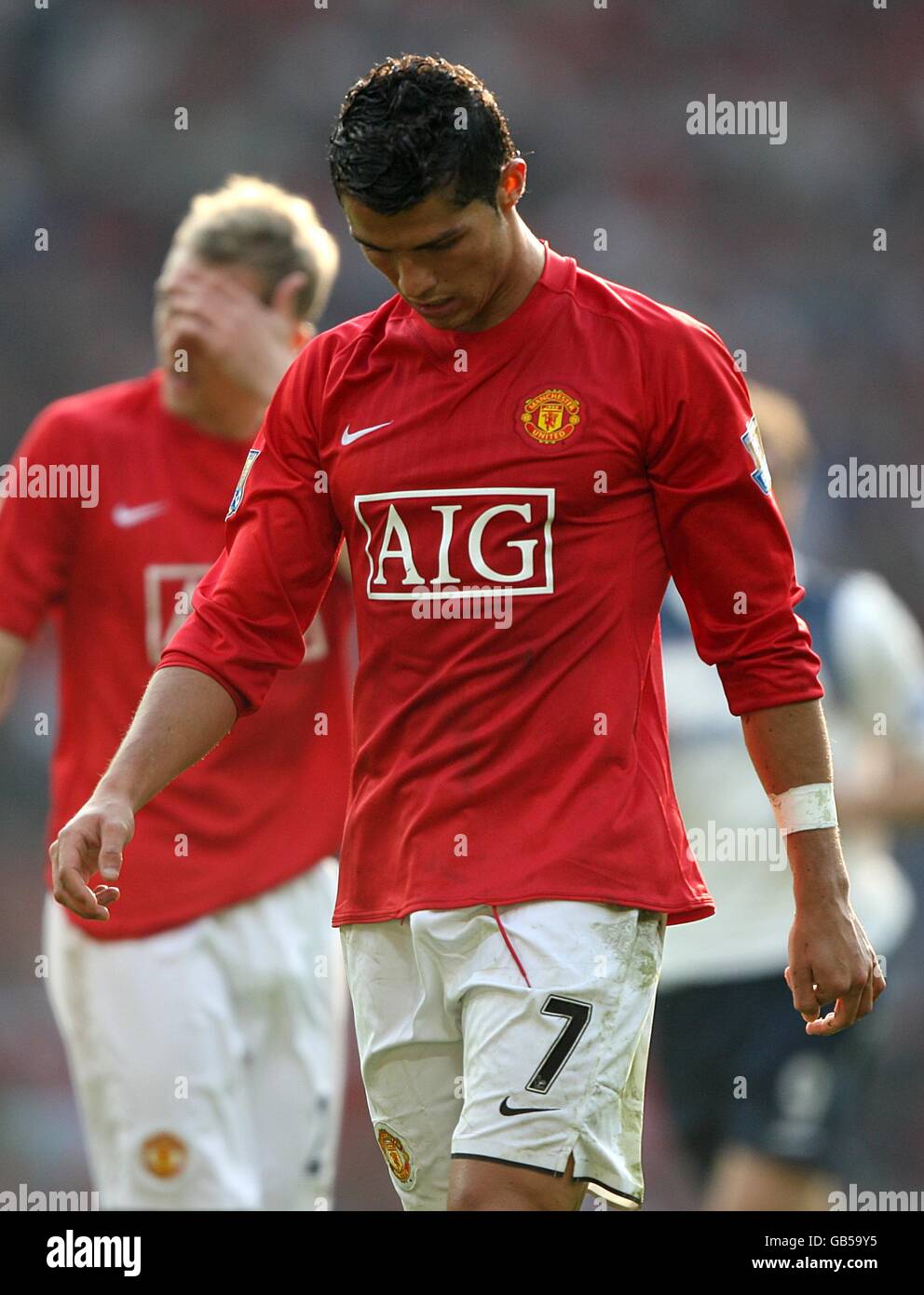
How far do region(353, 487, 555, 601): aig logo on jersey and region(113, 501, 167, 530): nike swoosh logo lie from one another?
1888mm

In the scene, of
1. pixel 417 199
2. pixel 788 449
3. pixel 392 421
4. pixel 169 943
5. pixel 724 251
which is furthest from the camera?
pixel 724 251

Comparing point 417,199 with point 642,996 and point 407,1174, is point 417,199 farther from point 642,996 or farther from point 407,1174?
point 407,1174

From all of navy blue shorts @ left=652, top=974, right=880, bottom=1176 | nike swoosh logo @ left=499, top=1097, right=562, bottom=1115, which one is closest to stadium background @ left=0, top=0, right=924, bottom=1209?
navy blue shorts @ left=652, top=974, right=880, bottom=1176

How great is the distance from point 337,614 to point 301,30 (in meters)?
5.90

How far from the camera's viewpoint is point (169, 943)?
4863mm

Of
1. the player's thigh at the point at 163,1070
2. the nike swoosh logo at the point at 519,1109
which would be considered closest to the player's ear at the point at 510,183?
the nike swoosh logo at the point at 519,1109

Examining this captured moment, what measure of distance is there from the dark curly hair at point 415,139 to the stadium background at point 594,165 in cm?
636

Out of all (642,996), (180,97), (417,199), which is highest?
(180,97)

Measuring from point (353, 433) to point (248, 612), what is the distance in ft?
1.08

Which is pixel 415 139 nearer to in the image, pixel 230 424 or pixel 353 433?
pixel 353 433

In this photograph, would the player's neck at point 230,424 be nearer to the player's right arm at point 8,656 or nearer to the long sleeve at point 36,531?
the long sleeve at point 36,531

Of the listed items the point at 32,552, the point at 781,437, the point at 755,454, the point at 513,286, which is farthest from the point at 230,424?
the point at 755,454

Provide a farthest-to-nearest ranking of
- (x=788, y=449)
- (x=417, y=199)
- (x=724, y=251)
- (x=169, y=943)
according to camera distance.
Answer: (x=724, y=251) → (x=788, y=449) → (x=169, y=943) → (x=417, y=199)

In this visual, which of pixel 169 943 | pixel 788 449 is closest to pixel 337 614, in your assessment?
pixel 169 943
